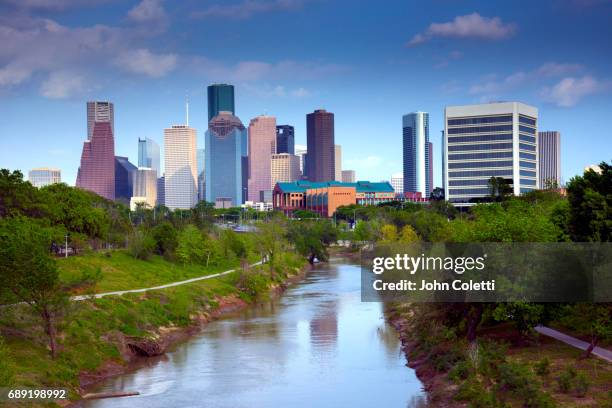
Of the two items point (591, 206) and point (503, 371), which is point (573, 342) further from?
point (591, 206)

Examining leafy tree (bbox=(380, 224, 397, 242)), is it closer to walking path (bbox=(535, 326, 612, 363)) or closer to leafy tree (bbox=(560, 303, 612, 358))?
walking path (bbox=(535, 326, 612, 363))

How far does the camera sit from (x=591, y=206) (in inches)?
2378

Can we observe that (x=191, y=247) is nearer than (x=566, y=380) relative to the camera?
No

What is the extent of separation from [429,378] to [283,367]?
42.0 feet

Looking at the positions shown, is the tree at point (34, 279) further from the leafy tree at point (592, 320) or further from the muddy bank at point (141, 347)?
the leafy tree at point (592, 320)

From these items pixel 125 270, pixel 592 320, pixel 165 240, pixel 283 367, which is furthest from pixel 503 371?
pixel 165 240

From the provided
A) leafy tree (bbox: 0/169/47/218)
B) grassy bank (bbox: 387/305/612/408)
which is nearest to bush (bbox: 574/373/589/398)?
grassy bank (bbox: 387/305/612/408)

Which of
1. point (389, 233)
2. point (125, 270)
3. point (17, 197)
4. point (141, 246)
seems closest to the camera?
point (17, 197)

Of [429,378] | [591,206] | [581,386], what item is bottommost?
[429,378]

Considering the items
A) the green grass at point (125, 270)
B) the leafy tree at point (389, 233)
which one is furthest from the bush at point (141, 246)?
the leafy tree at point (389, 233)

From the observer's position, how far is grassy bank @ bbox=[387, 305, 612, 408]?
145ft

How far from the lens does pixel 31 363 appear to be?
55781 millimetres

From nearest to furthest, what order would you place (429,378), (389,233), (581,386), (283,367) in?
1. (581,386)
2. (429,378)
3. (283,367)
4. (389,233)

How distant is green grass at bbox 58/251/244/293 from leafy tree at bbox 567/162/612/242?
48.0 metres
